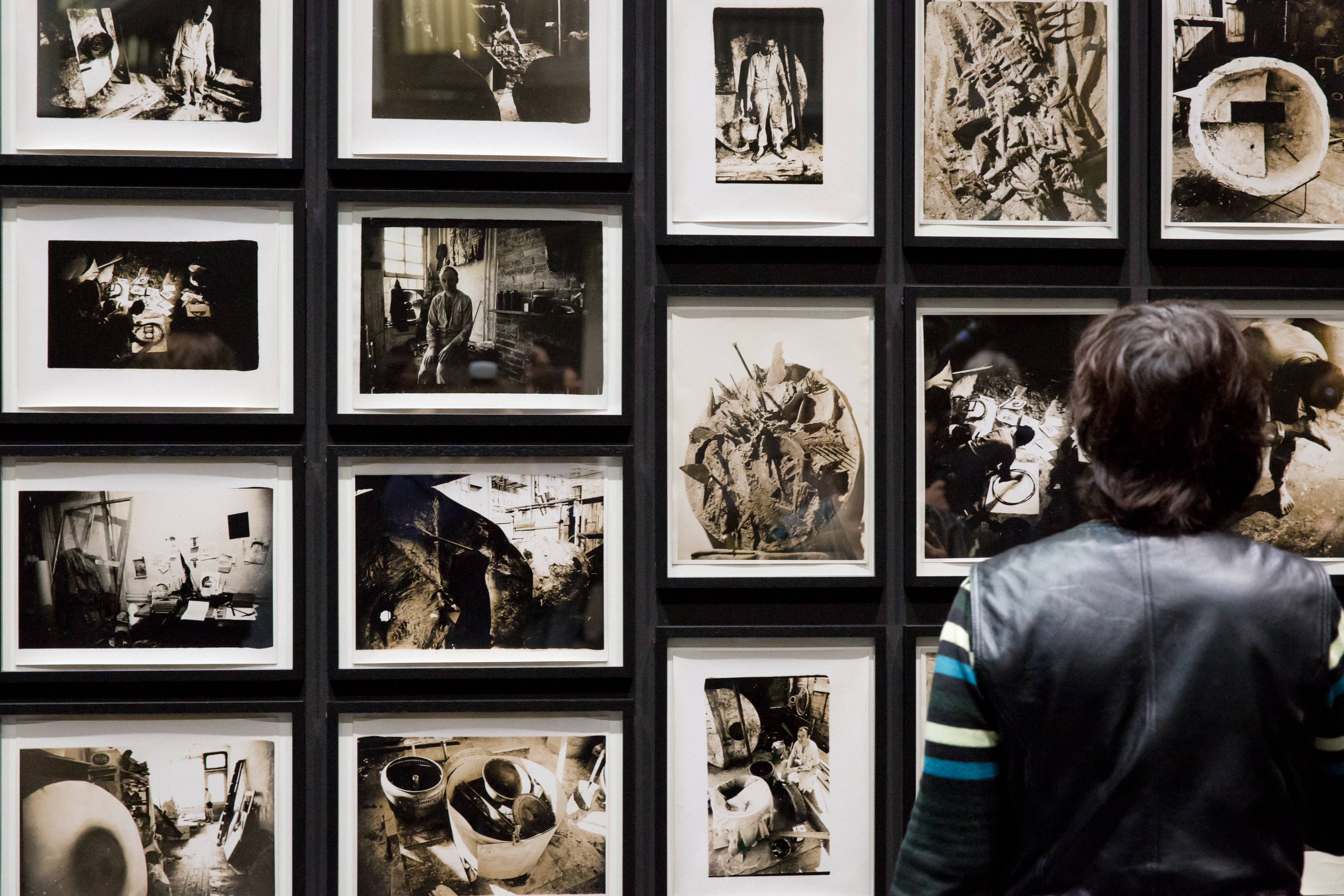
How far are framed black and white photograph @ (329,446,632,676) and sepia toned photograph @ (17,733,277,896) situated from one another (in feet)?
1.09

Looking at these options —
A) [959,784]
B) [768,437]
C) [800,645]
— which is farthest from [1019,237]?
[959,784]

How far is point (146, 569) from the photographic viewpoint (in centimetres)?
175

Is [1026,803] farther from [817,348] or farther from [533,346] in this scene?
[533,346]

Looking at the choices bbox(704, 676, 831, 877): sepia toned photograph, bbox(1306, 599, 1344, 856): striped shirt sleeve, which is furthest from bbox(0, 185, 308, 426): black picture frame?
bbox(1306, 599, 1344, 856): striped shirt sleeve

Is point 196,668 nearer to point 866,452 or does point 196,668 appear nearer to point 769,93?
point 866,452

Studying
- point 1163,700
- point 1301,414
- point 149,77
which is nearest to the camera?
point 1163,700

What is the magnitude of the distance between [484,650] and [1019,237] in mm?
1320

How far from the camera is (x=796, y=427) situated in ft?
5.90

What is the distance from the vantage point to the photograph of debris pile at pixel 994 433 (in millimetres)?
1803

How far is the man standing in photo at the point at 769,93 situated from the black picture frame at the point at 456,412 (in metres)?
0.31

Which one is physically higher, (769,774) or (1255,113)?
(1255,113)

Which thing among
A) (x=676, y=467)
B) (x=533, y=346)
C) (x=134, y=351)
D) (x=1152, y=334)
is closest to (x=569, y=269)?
(x=533, y=346)

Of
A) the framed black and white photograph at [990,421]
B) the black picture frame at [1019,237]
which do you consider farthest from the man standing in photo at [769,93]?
the framed black and white photograph at [990,421]

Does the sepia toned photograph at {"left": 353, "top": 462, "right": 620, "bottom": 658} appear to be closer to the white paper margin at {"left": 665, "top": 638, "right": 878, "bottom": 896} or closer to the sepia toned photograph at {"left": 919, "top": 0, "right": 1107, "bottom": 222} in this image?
the white paper margin at {"left": 665, "top": 638, "right": 878, "bottom": 896}
